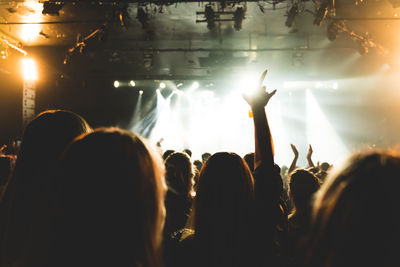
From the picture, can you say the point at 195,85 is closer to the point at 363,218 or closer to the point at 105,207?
the point at 105,207

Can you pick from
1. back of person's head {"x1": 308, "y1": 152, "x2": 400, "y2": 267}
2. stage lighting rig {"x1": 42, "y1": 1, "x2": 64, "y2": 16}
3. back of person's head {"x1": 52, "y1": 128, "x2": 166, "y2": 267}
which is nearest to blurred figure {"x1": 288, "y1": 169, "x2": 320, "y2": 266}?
back of person's head {"x1": 308, "y1": 152, "x2": 400, "y2": 267}

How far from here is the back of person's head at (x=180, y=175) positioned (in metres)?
2.84

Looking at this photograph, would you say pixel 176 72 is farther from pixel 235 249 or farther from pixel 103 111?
pixel 235 249

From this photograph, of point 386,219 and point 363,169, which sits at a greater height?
point 363,169

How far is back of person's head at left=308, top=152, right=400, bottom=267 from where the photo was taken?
0.74 m

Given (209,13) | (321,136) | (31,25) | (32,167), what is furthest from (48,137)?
(321,136)

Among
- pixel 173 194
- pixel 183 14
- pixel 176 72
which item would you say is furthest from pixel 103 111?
pixel 173 194

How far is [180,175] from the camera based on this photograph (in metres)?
2.92

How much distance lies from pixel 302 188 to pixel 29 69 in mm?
13676

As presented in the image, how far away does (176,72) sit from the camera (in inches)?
580

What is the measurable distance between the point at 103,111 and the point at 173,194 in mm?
14274

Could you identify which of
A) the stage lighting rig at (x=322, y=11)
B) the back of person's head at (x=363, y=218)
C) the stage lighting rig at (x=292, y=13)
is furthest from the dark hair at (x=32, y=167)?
the stage lighting rig at (x=322, y=11)

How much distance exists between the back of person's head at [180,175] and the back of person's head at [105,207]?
1868 mm

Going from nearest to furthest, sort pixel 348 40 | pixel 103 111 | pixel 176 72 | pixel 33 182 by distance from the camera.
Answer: pixel 33 182
pixel 348 40
pixel 176 72
pixel 103 111
